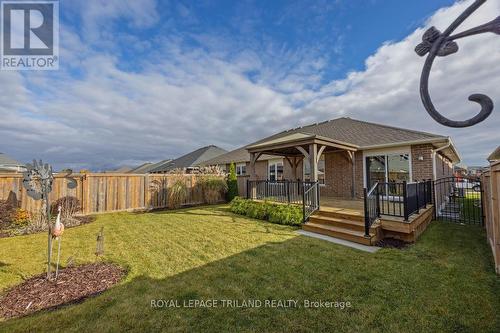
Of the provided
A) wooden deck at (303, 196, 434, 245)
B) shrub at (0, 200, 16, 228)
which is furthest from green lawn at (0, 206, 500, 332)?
shrub at (0, 200, 16, 228)

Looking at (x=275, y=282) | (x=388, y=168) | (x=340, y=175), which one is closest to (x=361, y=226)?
Result: (x=275, y=282)

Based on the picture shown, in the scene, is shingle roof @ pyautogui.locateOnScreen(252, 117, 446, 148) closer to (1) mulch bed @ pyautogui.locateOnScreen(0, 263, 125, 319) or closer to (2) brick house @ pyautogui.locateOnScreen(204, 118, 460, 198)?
(2) brick house @ pyautogui.locateOnScreen(204, 118, 460, 198)

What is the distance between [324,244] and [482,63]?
4576 mm

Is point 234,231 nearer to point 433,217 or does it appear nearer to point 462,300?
point 462,300

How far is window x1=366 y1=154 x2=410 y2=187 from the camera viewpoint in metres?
8.94

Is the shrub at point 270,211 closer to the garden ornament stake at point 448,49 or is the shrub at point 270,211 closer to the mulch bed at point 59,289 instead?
the mulch bed at point 59,289

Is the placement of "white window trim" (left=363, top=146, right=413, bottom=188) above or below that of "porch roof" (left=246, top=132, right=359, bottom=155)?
below

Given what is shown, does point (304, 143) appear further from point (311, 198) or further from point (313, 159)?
point (311, 198)

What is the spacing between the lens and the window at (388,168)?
8945mm

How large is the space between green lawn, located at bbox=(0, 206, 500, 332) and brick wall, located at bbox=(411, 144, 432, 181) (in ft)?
8.36

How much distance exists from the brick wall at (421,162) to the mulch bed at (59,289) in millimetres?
10206

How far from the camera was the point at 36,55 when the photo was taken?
6.55m

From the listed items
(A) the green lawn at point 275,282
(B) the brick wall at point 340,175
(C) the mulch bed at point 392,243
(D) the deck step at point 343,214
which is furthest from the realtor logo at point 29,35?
(B) the brick wall at point 340,175

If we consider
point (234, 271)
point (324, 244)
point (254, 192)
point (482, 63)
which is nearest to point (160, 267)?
point (234, 271)
